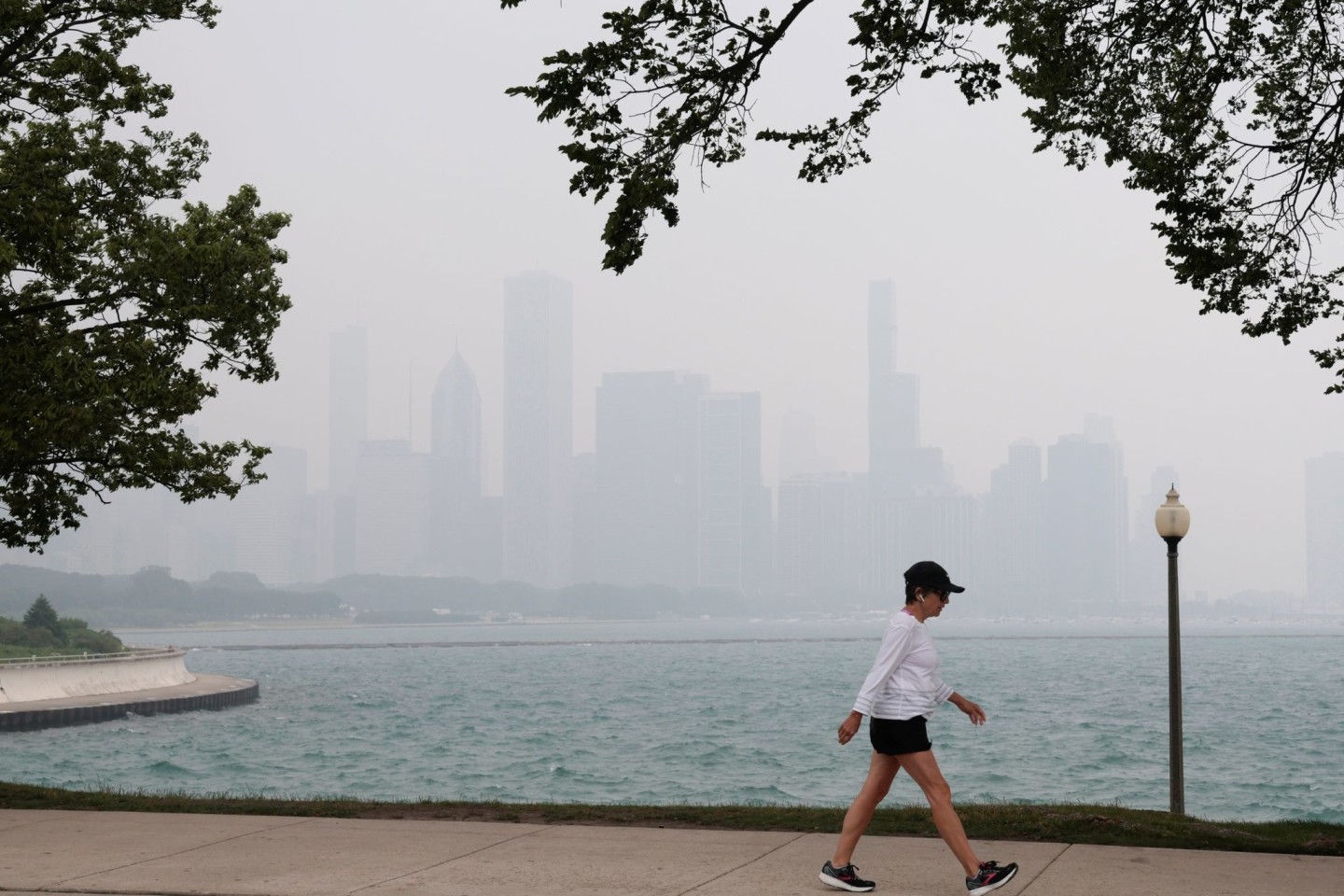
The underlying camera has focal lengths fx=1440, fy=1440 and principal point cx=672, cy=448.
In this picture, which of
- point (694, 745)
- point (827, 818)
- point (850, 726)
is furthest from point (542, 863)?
point (694, 745)

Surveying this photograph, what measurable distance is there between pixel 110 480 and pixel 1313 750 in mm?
49614

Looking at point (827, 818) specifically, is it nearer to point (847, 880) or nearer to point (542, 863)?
point (542, 863)

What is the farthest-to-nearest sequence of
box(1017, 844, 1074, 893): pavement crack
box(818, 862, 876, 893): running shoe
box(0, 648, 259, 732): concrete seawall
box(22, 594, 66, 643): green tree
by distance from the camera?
1. box(22, 594, 66, 643): green tree
2. box(0, 648, 259, 732): concrete seawall
3. box(1017, 844, 1074, 893): pavement crack
4. box(818, 862, 876, 893): running shoe

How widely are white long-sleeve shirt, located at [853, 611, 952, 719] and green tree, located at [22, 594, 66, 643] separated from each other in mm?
88163

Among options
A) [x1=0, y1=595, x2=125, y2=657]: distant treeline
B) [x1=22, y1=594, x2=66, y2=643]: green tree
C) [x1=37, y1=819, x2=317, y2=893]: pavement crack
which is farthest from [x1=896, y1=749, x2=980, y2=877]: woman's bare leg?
[x1=22, y1=594, x2=66, y2=643]: green tree

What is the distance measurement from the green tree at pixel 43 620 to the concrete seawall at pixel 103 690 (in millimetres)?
5758

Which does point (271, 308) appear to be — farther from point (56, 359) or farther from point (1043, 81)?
point (1043, 81)

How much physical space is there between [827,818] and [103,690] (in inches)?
2762

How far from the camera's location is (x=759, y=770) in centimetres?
4438

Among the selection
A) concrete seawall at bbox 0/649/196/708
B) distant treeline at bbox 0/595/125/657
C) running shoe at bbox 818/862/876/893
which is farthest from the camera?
distant treeline at bbox 0/595/125/657

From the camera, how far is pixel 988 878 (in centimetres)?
809

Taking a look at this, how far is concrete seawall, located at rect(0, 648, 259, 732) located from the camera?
2525 inches

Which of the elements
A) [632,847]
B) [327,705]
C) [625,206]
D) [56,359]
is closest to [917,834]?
[632,847]

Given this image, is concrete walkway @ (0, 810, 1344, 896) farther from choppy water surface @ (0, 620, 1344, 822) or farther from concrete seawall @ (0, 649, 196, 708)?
concrete seawall @ (0, 649, 196, 708)
